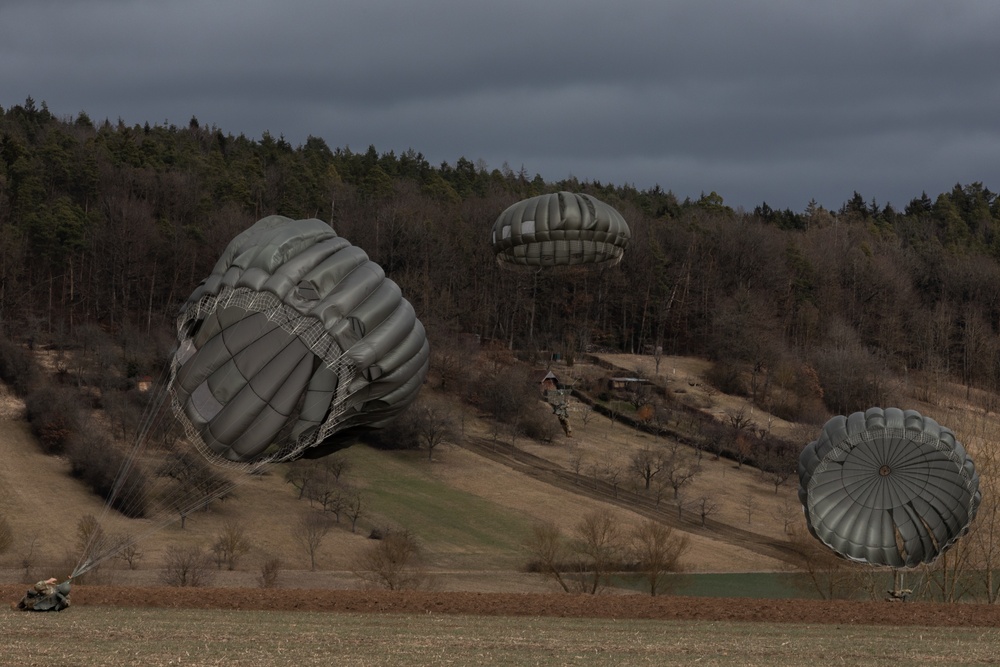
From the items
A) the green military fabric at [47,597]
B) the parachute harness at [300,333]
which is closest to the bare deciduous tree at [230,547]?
the green military fabric at [47,597]

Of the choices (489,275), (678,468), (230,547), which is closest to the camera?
(230,547)

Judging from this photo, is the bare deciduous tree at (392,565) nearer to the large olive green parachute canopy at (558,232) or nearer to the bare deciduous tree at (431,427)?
the large olive green parachute canopy at (558,232)

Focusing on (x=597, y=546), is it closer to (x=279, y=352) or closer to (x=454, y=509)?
(x=454, y=509)

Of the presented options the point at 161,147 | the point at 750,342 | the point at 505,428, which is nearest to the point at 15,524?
the point at 505,428

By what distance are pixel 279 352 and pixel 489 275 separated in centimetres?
9543

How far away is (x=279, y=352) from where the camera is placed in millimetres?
27859

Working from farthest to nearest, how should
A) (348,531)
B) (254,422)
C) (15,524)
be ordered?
(348,531) < (15,524) < (254,422)

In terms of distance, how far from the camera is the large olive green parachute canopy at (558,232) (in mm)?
48344

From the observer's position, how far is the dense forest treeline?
361 feet

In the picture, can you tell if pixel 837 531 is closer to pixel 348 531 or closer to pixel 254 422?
pixel 254 422

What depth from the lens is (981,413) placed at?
112 metres

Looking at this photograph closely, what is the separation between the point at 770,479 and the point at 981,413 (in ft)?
95.1

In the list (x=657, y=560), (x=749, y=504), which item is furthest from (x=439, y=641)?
(x=749, y=504)

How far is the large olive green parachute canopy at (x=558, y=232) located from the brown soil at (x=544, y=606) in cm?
1898
